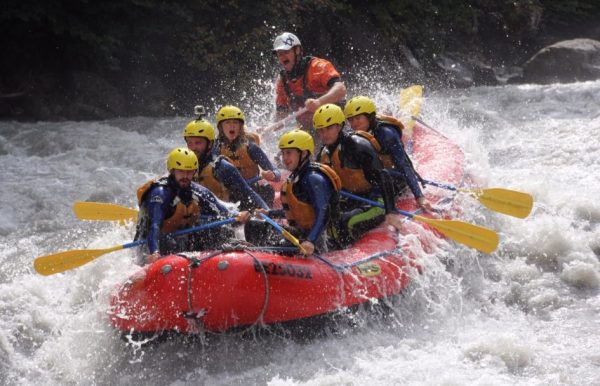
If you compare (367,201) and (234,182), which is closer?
(367,201)

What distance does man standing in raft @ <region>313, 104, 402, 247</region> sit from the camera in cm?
533

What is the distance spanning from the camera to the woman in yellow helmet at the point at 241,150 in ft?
19.7

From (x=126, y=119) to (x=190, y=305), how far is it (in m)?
6.70

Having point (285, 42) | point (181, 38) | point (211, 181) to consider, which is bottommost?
point (211, 181)

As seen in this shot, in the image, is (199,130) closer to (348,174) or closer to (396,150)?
(348,174)

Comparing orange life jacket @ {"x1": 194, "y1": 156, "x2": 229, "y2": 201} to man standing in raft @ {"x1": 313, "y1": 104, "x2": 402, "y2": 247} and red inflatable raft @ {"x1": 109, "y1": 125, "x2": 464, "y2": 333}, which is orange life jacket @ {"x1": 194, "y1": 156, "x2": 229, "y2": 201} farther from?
red inflatable raft @ {"x1": 109, "y1": 125, "x2": 464, "y2": 333}

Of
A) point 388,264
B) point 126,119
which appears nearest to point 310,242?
point 388,264

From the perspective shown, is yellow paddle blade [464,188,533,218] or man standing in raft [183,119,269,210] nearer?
man standing in raft [183,119,269,210]

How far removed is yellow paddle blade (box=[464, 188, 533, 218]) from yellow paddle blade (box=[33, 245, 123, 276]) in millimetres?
2987

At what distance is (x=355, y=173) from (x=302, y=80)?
6.65ft

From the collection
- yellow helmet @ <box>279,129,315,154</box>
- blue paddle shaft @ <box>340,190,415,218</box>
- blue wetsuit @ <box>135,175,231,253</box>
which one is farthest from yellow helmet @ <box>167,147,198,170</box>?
blue paddle shaft @ <box>340,190,415,218</box>

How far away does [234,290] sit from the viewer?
14.2 feet

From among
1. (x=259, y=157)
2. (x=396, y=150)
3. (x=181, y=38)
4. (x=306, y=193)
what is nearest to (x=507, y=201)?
(x=396, y=150)

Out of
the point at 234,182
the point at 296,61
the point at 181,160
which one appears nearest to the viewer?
the point at 181,160
